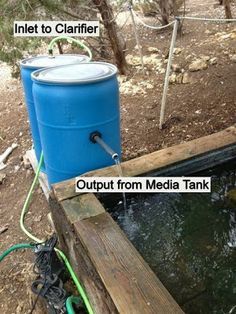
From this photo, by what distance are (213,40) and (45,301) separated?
5.19 meters

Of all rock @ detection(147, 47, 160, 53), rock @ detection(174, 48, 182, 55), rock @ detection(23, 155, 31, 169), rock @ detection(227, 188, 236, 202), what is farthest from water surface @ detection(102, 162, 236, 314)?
rock @ detection(147, 47, 160, 53)

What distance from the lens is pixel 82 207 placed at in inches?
75.9

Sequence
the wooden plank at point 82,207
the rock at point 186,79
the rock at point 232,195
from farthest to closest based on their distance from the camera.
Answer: the rock at point 186,79, the rock at point 232,195, the wooden plank at point 82,207

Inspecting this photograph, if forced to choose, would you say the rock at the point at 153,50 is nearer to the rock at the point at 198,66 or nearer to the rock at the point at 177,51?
the rock at the point at 177,51

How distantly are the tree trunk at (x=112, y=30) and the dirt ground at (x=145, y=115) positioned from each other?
23 centimetres

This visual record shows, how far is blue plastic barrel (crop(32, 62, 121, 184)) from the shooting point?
2.14 metres

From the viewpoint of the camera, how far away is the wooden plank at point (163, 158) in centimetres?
212

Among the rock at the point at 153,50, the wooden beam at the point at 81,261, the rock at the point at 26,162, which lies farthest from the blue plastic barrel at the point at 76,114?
the rock at the point at 153,50

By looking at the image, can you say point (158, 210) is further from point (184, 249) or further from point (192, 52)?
point (192, 52)

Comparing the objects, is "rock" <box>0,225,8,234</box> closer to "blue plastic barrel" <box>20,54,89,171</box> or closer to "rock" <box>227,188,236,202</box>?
"blue plastic barrel" <box>20,54,89,171</box>

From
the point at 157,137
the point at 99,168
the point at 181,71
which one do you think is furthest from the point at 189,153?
the point at 181,71

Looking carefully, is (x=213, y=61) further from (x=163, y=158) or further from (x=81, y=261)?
(x=81, y=261)

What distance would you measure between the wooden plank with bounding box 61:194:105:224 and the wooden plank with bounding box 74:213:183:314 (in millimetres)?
41

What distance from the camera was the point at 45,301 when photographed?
196 cm
